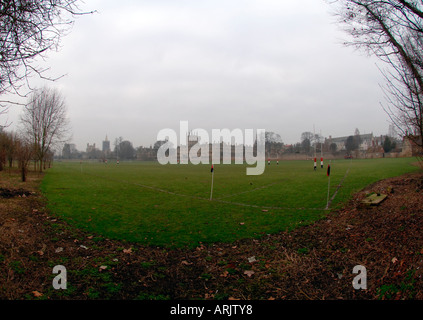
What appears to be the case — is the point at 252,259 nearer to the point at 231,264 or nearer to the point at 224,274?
the point at 231,264

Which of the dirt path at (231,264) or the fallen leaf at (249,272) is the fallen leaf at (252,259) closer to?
the dirt path at (231,264)

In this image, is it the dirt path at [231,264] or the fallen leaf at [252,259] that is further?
the fallen leaf at [252,259]

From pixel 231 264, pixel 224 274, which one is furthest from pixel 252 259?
pixel 224 274

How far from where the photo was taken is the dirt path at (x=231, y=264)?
3.85 m

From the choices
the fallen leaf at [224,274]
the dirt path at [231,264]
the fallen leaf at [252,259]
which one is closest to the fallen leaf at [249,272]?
the dirt path at [231,264]

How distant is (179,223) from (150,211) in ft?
7.71

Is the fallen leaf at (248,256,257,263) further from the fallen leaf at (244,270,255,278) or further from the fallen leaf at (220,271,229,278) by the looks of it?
the fallen leaf at (220,271,229,278)

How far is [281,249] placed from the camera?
229 inches

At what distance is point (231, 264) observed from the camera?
505 cm

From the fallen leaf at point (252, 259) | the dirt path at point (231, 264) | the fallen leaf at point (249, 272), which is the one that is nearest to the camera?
the dirt path at point (231, 264)

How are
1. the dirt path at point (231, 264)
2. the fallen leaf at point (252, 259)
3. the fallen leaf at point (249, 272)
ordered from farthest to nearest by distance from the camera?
1. the fallen leaf at point (252, 259)
2. the fallen leaf at point (249, 272)
3. the dirt path at point (231, 264)

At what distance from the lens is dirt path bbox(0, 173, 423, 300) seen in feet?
12.6

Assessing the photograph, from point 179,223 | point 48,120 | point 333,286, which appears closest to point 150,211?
point 179,223
